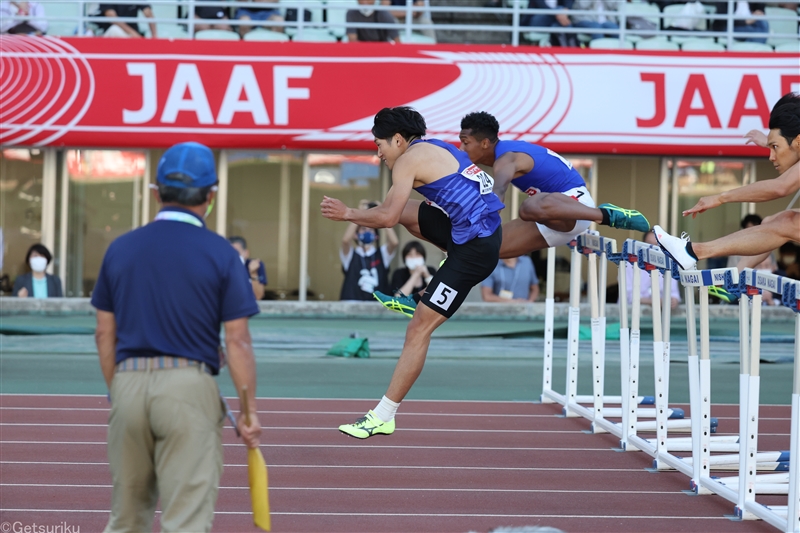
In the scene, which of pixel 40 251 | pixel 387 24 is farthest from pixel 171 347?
pixel 387 24

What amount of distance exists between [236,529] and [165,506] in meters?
1.70

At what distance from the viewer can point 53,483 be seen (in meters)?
5.79

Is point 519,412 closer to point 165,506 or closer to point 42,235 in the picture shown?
point 165,506

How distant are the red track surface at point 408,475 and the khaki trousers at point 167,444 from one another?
166 centimetres

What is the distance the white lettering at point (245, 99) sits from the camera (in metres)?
13.2

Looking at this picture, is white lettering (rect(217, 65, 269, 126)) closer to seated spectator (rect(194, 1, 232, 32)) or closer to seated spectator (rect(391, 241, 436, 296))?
seated spectator (rect(194, 1, 232, 32))

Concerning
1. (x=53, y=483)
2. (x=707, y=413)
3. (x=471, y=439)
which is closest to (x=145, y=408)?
(x=53, y=483)

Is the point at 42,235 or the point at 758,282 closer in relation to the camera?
the point at 758,282

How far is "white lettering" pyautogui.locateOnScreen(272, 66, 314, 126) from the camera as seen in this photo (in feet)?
43.4

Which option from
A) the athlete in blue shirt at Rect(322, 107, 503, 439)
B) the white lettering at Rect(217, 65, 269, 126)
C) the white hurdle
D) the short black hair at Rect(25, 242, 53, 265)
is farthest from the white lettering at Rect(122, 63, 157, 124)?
the white hurdle

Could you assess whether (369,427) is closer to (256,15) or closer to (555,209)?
(555,209)

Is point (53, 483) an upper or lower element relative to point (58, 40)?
lower

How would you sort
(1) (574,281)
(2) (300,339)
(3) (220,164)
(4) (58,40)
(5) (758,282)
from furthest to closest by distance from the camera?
(3) (220,164) < (4) (58,40) < (2) (300,339) < (1) (574,281) < (5) (758,282)

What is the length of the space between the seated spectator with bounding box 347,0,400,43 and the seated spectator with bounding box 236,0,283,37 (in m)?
0.97
